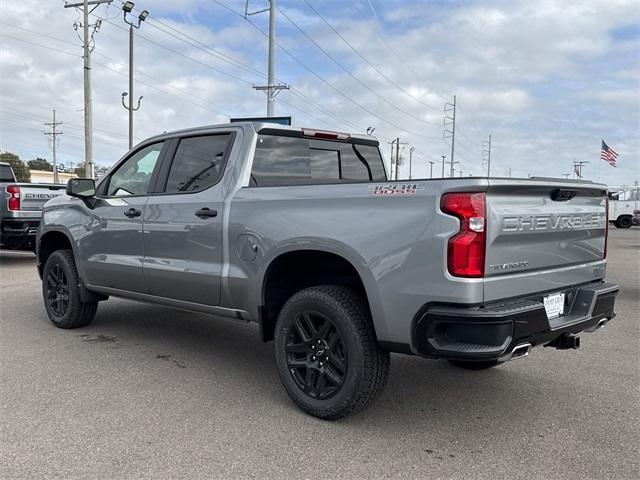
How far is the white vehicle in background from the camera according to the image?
1228 inches

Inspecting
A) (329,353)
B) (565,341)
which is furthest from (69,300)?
(565,341)

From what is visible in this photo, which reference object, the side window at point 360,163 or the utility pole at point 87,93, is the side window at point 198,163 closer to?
the side window at point 360,163

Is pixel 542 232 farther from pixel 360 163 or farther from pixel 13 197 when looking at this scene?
pixel 13 197

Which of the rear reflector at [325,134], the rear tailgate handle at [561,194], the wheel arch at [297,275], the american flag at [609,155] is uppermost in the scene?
the american flag at [609,155]

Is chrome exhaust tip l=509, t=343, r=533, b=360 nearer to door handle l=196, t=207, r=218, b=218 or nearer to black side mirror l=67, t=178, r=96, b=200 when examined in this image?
door handle l=196, t=207, r=218, b=218

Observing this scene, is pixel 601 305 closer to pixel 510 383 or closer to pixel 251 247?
pixel 510 383

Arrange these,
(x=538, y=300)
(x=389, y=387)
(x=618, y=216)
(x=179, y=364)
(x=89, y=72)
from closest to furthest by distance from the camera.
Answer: (x=538, y=300) → (x=389, y=387) → (x=179, y=364) → (x=89, y=72) → (x=618, y=216)

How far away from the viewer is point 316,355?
367 cm

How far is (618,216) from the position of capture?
31.9m

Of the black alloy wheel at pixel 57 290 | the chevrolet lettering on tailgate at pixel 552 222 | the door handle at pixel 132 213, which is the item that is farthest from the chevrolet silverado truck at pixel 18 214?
the chevrolet lettering on tailgate at pixel 552 222

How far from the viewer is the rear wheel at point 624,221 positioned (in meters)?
31.8

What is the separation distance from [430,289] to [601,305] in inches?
56.6

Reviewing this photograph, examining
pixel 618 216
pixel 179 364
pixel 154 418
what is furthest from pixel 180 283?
pixel 618 216

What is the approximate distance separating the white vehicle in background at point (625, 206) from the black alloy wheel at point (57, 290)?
31.3 meters
